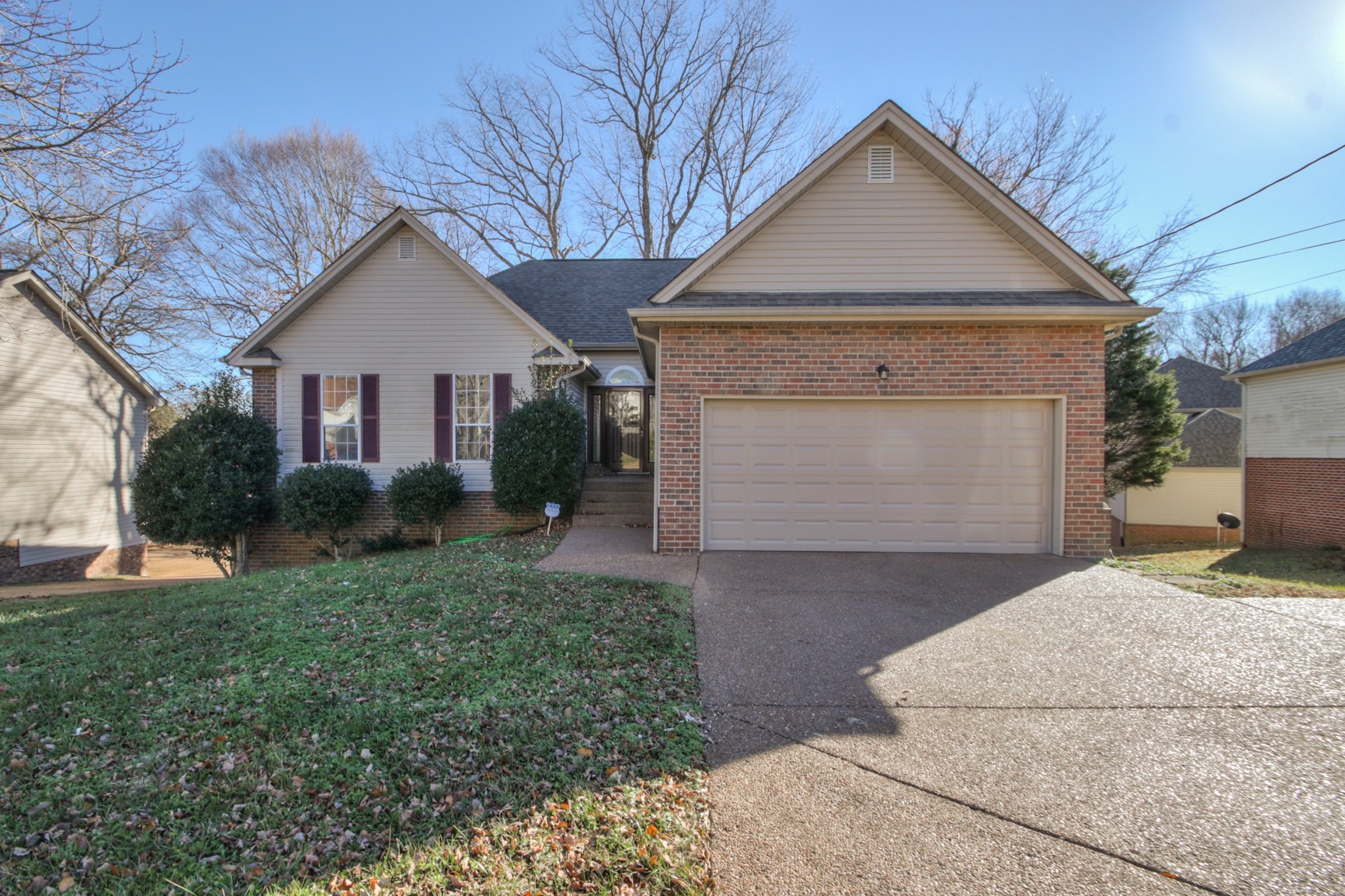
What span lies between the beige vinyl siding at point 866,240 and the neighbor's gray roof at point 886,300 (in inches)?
6.0

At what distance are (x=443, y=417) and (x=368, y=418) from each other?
56.4 inches

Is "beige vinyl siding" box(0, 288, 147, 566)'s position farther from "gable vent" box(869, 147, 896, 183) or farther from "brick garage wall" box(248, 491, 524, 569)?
"gable vent" box(869, 147, 896, 183)

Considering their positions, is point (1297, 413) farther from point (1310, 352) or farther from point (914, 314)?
point (914, 314)

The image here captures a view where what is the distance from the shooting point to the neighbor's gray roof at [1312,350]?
44.8 feet

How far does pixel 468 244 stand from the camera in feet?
79.3

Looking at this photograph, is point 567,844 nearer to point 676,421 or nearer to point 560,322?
point 676,421

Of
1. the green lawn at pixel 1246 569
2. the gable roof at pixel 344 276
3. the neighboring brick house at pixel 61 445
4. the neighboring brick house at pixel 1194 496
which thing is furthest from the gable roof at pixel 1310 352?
the neighboring brick house at pixel 61 445

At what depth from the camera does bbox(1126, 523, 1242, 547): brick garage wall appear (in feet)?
68.7

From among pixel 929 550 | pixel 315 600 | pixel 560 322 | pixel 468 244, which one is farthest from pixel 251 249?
pixel 929 550

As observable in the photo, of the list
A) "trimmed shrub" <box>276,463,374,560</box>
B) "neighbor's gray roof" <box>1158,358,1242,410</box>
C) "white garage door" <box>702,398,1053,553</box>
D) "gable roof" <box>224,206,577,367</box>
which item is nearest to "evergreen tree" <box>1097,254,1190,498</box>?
"white garage door" <box>702,398,1053,553</box>

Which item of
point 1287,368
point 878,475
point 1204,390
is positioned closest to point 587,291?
point 878,475

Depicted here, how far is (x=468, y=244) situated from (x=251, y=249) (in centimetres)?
796

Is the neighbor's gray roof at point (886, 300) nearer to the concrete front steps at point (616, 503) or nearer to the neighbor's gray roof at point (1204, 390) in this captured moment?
the concrete front steps at point (616, 503)

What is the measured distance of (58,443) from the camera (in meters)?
14.0
